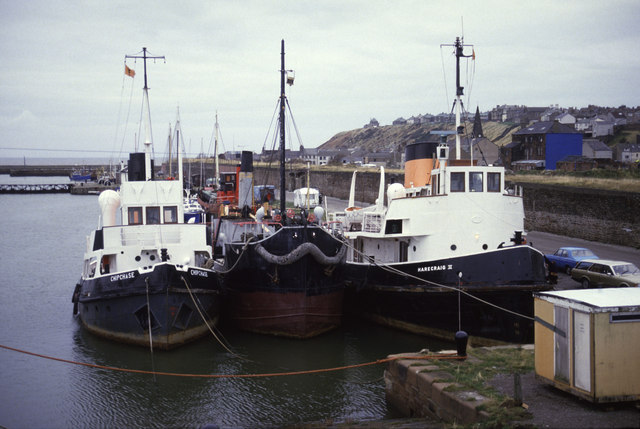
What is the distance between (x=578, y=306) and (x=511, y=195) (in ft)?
33.1

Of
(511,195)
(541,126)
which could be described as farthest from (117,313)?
(541,126)

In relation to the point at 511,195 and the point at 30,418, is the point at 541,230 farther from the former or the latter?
the point at 30,418

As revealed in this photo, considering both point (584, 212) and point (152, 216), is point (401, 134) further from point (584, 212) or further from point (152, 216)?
point (152, 216)

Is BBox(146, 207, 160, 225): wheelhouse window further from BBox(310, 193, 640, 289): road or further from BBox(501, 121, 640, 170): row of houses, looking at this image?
BBox(501, 121, 640, 170): row of houses

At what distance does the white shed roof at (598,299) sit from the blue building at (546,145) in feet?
184

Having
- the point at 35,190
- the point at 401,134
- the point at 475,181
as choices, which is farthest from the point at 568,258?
the point at 401,134

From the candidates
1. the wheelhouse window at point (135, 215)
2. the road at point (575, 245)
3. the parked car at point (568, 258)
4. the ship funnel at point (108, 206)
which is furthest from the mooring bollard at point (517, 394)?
the parked car at point (568, 258)

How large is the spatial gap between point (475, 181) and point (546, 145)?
51.5m

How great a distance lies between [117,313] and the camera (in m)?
18.0

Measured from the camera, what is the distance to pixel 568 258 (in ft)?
80.9

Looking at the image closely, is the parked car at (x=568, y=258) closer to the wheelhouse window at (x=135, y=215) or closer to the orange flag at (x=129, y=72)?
the wheelhouse window at (x=135, y=215)

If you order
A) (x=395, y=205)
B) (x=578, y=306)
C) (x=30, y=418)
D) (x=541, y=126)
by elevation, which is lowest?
(x=30, y=418)

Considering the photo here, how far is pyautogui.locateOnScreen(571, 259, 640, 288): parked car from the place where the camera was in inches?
798

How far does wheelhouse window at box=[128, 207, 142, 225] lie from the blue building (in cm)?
5242
